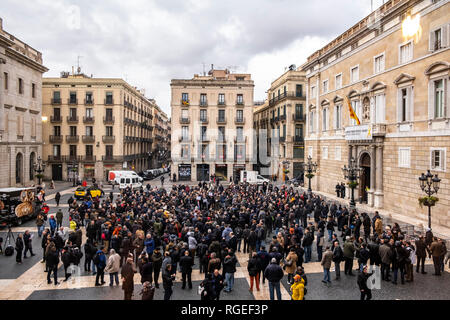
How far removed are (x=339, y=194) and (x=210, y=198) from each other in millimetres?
12334

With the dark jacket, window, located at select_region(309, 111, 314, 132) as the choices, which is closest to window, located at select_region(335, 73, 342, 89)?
window, located at select_region(309, 111, 314, 132)

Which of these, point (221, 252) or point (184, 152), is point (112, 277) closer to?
point (221, 252)

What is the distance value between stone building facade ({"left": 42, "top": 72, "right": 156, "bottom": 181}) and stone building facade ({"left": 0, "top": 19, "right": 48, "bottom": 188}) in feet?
22.9

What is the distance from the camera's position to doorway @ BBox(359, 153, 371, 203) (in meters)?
25.2

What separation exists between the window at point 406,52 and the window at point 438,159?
6211 mm

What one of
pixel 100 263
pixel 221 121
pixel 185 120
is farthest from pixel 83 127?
pixel 100 263

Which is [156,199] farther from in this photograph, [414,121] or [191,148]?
[191,148]

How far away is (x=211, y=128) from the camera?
45.8 metres

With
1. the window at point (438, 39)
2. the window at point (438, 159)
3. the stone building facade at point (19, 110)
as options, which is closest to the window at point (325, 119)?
the window at point (438, 39)

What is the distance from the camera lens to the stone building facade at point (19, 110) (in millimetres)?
29781

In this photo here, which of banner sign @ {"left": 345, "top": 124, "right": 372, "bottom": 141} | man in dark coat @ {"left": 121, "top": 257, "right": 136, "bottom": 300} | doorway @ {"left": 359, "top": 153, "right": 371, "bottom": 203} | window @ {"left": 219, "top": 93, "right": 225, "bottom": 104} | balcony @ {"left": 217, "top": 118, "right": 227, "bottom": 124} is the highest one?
window @ {"left": 219, "top": 93, "right": 225, "bottom": 104}

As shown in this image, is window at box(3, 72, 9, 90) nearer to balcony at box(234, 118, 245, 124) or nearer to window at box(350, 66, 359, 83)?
balcony at box(234, 118, 245, 124)

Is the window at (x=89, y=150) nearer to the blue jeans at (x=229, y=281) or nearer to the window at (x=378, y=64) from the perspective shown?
the window at (x=378, y=64)

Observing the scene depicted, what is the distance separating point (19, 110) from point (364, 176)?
111ft
